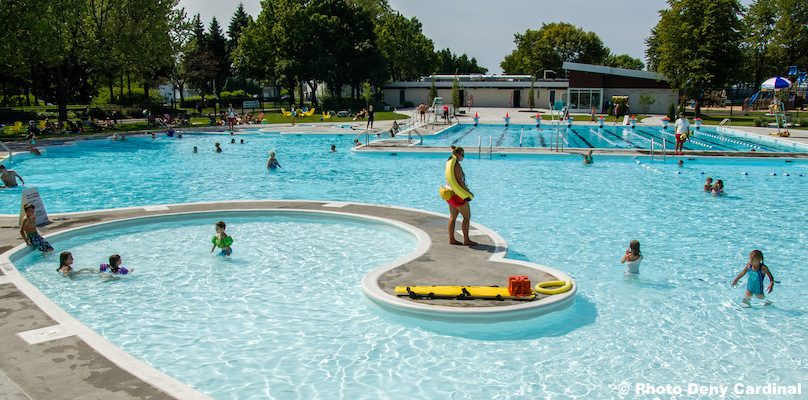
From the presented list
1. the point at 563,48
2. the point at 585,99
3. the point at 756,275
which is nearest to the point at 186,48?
the point at 585,99

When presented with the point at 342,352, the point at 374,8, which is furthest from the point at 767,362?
the point at 374,8

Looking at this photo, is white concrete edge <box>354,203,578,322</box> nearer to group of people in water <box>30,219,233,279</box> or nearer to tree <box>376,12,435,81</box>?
group of people in water <box>30,219,233,279</box>

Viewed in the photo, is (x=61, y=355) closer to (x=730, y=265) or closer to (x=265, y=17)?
(x=730, y=265)

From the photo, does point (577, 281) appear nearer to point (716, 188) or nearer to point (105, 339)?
point (105, 339)

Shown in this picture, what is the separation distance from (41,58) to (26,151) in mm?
9425

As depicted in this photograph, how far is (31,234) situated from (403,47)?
76.5 meters

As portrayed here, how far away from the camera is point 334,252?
1302cm

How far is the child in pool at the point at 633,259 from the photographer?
37.5 feet

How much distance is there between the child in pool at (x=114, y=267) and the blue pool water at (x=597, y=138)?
20.9 metres

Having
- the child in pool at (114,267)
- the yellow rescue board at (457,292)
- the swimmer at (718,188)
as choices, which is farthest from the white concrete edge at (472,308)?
the swimmer at (718,188)

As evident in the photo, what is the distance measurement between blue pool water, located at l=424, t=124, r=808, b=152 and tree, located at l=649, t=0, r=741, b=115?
31.9 ft

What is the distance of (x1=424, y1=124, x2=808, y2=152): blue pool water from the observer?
33906 mm

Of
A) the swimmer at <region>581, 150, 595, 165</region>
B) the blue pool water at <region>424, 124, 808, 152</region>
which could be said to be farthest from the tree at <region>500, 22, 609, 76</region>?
the swimmer at <region>581, 150, 595, 165</region>

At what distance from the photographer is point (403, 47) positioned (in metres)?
85.0
